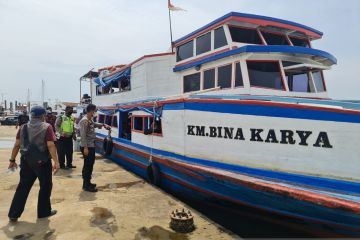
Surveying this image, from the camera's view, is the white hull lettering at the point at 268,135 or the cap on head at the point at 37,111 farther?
the cap on head at the point at 37,111

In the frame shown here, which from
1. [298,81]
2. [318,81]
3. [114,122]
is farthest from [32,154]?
[114,122]

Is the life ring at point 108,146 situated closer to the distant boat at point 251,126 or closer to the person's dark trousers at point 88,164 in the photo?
the distant boat at point 251,126

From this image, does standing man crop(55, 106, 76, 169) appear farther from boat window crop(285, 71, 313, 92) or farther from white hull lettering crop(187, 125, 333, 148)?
boat window crop(285, 71, 313, 92)

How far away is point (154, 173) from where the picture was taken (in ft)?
25.9

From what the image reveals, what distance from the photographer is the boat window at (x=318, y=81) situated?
23.9ft

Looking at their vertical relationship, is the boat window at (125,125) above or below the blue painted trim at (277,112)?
below

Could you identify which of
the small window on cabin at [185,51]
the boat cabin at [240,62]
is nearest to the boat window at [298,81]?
the boat cabin at [240,62]

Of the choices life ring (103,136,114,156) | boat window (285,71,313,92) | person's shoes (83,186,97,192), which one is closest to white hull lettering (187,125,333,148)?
boat window (285,71,313,92)

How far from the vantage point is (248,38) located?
24.9 feet

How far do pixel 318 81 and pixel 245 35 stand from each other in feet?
6.75

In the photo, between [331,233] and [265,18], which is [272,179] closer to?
[331,233]

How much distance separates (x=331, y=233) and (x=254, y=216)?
1.32 m

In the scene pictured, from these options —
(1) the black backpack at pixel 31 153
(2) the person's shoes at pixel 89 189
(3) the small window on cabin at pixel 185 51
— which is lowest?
(2) the person's shoes at pixel 89 189

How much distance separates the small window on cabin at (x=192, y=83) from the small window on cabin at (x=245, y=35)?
1309mm
